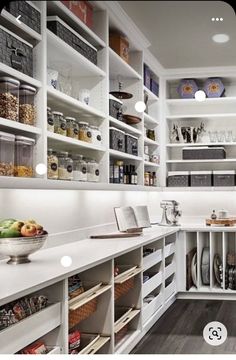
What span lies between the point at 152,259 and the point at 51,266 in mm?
1084

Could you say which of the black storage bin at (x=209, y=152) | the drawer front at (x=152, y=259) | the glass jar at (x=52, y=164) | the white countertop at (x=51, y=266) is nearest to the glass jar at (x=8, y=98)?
the glass jar at (x=52, y=164)

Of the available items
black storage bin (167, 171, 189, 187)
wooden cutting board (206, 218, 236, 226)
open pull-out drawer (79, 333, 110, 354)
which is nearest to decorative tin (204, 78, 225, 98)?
black storage bin (167, 171, 189, 187)

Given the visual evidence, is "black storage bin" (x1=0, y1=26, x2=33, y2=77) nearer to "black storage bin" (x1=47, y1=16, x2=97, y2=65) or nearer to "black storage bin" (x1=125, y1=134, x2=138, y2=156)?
"black storage bin" (x1=47, y1=16, x2=97, y2=65)

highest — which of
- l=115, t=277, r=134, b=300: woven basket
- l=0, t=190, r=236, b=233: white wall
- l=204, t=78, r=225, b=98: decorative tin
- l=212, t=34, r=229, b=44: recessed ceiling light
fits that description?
l=212, t=34, r=229, b=44: recessed ceiling light

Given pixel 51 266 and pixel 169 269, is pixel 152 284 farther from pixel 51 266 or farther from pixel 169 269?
pixel 51 266

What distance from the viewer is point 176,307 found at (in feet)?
6.17

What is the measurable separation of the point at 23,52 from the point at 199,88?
2.70 ft

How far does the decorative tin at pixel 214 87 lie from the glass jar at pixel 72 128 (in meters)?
0.63

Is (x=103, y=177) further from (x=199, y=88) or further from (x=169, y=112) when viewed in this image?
(x=199, y=88)

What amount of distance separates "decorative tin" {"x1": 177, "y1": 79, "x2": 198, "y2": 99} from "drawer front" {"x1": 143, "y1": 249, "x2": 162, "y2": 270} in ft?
4.82

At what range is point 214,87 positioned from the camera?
28.4 inches

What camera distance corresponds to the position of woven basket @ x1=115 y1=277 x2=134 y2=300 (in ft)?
5.42

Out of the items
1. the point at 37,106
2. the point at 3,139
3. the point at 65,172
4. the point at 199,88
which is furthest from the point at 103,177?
the point at 199,88

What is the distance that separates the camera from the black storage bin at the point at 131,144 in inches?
35.0
